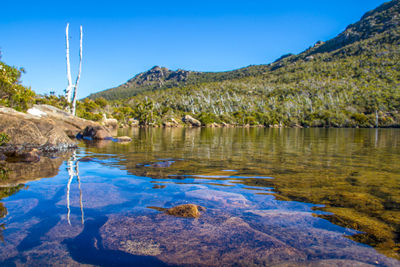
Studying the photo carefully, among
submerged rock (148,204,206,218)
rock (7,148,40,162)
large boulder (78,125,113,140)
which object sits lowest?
submerged rock (148,204,206,218)

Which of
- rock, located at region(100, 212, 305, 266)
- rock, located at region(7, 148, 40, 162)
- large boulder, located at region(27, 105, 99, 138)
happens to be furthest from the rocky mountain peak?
rock, located at region(100, 212, 305, 266)

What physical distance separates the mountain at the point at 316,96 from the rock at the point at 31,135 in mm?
55046

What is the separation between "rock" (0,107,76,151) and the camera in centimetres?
1195

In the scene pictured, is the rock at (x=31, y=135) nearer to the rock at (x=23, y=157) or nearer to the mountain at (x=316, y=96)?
the rock at (x=23, y=157)

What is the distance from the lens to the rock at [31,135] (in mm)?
11953

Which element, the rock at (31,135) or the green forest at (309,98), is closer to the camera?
the rock at (31,135)

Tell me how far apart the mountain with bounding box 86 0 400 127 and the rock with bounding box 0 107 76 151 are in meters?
55.0

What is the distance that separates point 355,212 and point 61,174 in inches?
293

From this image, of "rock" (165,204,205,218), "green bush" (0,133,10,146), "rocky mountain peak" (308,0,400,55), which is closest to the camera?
"rock" (165,204,205,218)

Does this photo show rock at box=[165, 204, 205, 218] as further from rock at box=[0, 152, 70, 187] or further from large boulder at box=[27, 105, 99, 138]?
large boulder at box=[27, 105, 99, 138]

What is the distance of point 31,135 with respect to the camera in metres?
12.7

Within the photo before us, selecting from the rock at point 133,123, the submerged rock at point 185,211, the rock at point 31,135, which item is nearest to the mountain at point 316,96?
the rock at point 133,123

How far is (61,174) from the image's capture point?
7.35m

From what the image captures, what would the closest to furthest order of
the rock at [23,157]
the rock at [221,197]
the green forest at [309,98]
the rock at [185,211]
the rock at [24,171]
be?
the rock at [185,211], the rock at [221,197], the rock at [24,171], the rock at [23,157], the green forest at [309,98]
